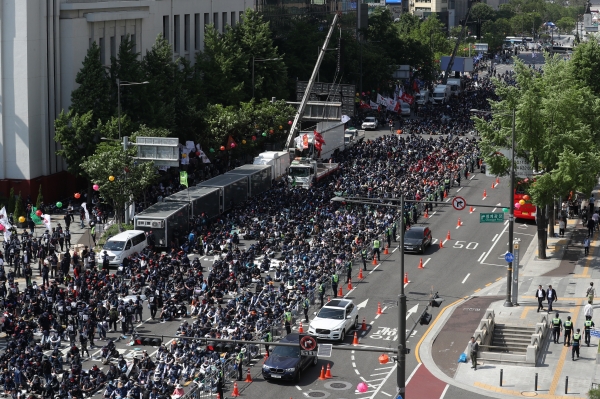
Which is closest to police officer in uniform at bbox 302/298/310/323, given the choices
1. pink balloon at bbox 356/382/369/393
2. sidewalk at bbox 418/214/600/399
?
sidewalk at bbox 418/214/600/399

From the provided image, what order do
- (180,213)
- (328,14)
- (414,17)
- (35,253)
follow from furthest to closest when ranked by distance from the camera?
1. (414,17)
2. (328,14)
3. (180,213)
4. (35,253)

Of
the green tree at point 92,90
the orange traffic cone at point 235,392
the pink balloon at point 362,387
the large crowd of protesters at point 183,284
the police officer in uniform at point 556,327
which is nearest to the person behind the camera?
the pink balloon at point 362,387

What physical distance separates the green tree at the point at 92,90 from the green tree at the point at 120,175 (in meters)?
8.61

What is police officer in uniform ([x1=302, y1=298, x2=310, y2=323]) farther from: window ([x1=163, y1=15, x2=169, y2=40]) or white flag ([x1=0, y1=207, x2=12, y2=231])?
window ([x1=163, y1=15, x2=169, y2=40])

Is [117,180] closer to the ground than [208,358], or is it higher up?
higher up

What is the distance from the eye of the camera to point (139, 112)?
7531 cm

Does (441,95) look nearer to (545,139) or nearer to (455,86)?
(455,86)

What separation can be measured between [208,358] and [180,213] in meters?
22.9

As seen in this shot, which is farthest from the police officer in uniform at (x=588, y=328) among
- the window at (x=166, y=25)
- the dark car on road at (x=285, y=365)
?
the window at (x=166, y=25)

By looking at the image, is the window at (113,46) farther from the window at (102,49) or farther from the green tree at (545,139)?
the green tree at (545,139)

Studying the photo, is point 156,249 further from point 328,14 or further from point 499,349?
point 328,14

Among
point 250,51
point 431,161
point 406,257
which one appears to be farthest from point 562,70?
point 250,51

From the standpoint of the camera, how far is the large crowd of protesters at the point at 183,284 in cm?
3991

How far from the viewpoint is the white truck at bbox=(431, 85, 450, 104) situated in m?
138
